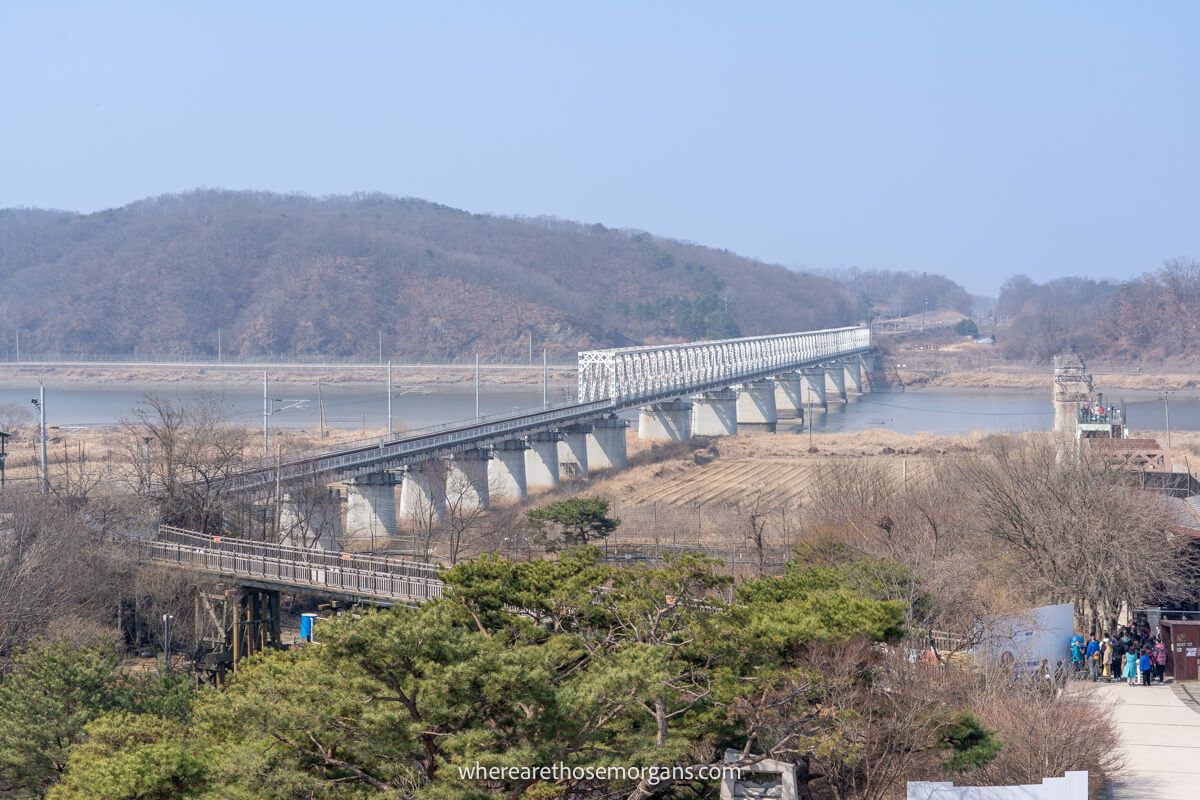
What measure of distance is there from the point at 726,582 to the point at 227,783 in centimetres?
535

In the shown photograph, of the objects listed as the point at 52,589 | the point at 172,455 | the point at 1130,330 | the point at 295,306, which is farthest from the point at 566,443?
the point at 1130,330

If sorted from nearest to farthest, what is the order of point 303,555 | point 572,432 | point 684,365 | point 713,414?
point 303,555 → point 572,432 → point 713,414 → point 684,365

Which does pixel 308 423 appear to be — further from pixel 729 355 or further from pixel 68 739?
pixel 68 739

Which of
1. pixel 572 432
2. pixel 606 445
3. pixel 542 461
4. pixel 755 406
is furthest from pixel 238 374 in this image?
pixel 542 461

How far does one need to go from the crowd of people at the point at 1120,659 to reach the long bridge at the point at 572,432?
19599mm

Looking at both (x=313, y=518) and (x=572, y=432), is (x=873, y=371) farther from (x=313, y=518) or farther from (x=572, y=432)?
(x=313, y=518)

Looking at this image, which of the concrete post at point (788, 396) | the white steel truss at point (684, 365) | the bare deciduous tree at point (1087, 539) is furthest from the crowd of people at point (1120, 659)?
the concrete post at point (788, 396)

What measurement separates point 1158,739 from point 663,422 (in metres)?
58.2

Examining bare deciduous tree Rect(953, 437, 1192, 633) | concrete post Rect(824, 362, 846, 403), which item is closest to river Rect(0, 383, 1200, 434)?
concrete post Rect(824, 362, 846, 403)

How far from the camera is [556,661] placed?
45.2 feet

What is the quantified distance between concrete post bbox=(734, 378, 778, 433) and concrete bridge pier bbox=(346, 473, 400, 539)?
4782 cm

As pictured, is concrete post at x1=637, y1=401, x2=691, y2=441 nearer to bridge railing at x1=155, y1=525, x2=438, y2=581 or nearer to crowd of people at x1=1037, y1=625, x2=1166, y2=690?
bridge railing at x1=155, y1=525, x2=438, y2=581

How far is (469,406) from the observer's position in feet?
327

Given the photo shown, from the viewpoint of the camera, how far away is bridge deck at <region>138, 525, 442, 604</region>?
23.2 meters
